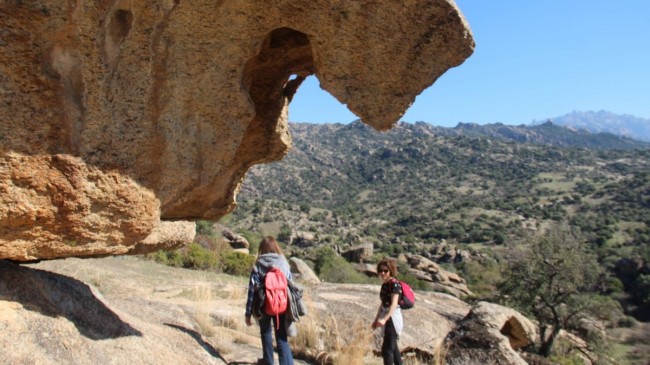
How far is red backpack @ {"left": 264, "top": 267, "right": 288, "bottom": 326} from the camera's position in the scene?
4.89m

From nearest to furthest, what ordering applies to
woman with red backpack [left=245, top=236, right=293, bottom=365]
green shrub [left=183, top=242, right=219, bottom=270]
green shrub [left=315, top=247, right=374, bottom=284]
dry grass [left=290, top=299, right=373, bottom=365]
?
1. woman with red backpack [left=245, top=236, right=293, bottom=365]
2. dry grass [left=290, top=299, right=373, bottom=365]
3. green shrub [left=183, top=242, right=219, bottom=270]
4. green shrub [left=315, top=247, right=374, bottom=284]

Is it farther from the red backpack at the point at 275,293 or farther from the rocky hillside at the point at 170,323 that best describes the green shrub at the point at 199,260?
the red backpack at the point at 275,293

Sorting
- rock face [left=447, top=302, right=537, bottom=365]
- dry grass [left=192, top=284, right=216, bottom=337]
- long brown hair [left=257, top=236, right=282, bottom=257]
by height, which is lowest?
rock face [left=447, top=302, right=537, bottom=365]

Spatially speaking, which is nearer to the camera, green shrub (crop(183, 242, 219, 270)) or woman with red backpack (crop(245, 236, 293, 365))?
woman with red backpack (crop(245, 236, 293, 365))

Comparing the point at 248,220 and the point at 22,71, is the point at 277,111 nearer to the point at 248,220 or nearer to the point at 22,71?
the point at 22,71

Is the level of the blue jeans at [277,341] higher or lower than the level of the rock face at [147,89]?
lower

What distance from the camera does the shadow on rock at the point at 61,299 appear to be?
4.27 metres

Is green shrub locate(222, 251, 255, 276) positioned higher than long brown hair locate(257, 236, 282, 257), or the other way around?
long brown hair locate(257, 236, 282, 257)

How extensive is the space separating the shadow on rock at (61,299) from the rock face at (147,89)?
0.50 metres

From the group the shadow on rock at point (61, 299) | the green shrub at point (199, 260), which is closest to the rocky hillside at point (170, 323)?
the shadow on rock at point (61, 299)

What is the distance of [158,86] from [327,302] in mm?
6884

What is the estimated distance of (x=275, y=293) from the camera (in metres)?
4.91

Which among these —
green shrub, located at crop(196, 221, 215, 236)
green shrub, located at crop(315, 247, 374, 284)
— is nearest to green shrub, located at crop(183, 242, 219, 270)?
green shrub, located at crop(315, 247, 374, 284)

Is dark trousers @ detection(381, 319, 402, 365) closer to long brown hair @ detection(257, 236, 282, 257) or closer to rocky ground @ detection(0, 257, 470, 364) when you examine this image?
rocky ground @ detection(0, 257, 470, 364)
